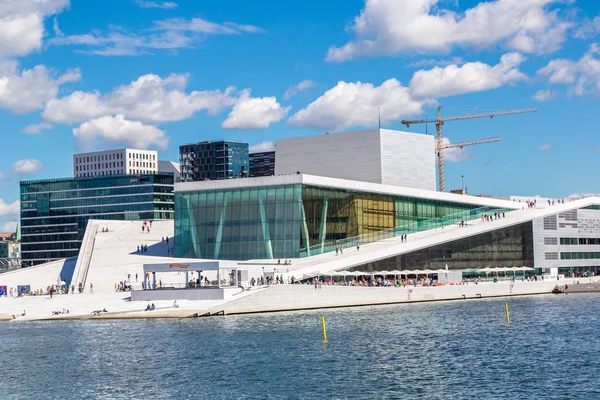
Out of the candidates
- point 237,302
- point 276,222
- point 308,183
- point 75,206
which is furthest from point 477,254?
point 75,206

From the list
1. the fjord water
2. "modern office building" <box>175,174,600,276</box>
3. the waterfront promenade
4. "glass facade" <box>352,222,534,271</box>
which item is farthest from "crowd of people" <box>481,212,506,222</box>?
the fjord water

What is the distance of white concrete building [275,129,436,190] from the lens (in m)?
109

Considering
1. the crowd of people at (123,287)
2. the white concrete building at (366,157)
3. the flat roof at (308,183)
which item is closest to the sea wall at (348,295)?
the crowd of people at (123,287)

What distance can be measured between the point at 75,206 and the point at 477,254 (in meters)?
105

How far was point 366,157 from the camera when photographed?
109 metres

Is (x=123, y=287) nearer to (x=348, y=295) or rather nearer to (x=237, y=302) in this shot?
(x=237, y=302)

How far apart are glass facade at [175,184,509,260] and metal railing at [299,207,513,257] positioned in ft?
0.32

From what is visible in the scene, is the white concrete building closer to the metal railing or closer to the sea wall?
the metal railing

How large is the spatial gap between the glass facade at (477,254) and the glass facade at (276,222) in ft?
15.3

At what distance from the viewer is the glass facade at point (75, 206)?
17588 cm

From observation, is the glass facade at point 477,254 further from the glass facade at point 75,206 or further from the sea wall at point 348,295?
the glass facade at point 75,206

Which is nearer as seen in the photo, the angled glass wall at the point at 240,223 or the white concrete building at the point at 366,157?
the angled glass wall at the point at 240,223

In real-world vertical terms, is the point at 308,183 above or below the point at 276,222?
above

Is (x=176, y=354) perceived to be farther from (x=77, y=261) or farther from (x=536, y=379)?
(x=77, y=261)
